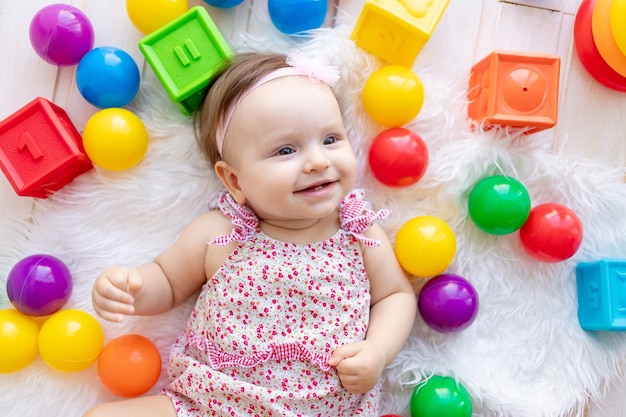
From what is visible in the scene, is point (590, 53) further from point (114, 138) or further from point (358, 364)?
point (114, 138)

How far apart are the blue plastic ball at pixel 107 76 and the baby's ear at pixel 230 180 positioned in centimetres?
27

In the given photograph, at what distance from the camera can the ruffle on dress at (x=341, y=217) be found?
1258mm

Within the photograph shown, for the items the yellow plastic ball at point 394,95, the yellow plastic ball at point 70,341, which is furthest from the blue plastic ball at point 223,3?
the yellow plastic ball at point 70,341

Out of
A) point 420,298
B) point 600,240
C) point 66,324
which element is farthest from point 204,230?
point 600,240

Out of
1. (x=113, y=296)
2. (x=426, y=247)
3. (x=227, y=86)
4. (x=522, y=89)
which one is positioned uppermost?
(x=227, y=86)

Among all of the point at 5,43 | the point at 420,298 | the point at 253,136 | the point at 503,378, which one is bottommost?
the point at 503,378

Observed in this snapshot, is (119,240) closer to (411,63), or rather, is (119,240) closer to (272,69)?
(272,69)

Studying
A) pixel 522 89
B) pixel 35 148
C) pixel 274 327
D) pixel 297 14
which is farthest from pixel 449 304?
pixel 35 148

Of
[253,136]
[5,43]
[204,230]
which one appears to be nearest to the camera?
[253,136]

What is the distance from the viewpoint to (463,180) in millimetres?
1367

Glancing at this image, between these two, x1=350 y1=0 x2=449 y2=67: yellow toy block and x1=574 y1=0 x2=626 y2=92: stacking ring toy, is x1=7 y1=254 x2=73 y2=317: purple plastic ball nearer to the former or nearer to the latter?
x1=350 y1=0 x2=449 y2=67: yellow toy block

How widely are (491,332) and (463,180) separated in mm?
336

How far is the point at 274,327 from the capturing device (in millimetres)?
1230

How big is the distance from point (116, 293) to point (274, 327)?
0.30 m
